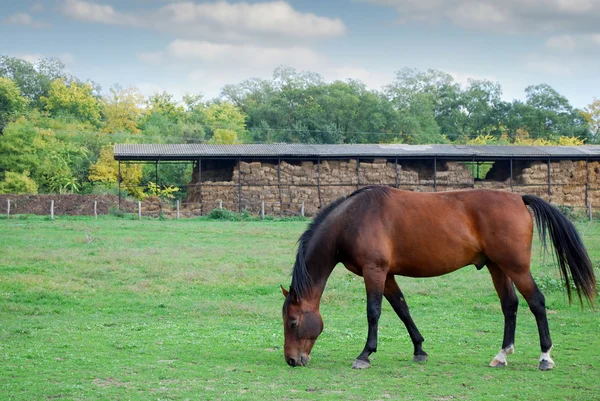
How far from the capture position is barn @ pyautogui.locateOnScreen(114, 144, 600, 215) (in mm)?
34844

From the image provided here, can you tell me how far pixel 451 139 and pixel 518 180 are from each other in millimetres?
32334

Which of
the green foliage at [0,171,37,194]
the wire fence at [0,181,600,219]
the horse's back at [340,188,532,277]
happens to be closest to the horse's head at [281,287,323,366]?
the horse's back at [340,188,532,277]

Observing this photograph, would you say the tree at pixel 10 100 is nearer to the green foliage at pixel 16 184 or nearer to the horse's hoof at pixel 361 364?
the green foliage at pixel 16 184

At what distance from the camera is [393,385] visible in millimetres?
6871

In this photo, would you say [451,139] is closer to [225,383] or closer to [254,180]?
[254,180]

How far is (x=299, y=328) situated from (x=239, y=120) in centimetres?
6006

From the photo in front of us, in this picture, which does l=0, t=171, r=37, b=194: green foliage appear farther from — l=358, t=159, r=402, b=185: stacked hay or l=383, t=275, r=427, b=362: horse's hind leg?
l=383, t=275, r=427, b=362: horse's hind leg

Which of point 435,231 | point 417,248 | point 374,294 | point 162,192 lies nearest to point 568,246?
point 435,231

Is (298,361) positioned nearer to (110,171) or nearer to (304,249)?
(304,249)

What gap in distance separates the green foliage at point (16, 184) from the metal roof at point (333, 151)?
11.8 meters

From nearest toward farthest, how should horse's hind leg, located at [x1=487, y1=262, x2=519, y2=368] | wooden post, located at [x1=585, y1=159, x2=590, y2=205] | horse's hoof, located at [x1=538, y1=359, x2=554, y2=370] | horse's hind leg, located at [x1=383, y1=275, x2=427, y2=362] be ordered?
horse's hoof, located at [x1=538, y1=359, x2=554, y2=370] → horse's hind leg, located at [x1=487, y1=262, x2=519, y2=368] → horse's hind leg, located at [x1=383, y1=275, x2=427, y2=362] → wooden post, located at [x1=585, y1=159, x2=590, y2=205]

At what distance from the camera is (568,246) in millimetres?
8172

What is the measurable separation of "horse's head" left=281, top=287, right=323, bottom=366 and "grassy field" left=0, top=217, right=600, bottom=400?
22cm

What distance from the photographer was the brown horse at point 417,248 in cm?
788
